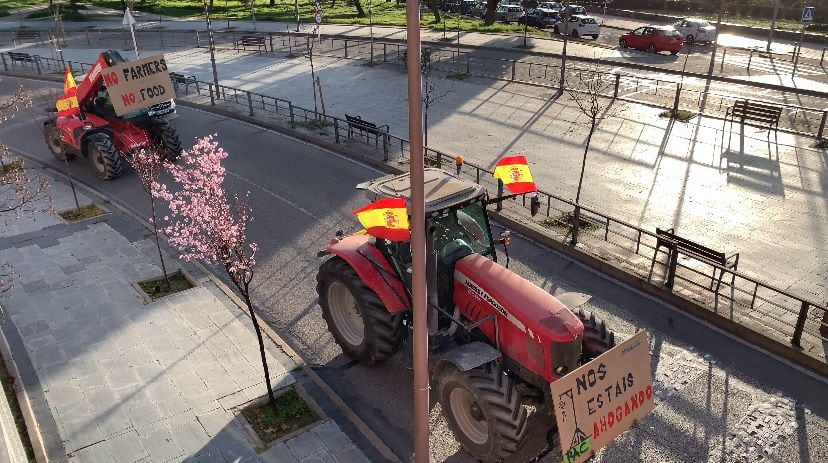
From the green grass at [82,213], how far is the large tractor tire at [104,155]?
1775 mm

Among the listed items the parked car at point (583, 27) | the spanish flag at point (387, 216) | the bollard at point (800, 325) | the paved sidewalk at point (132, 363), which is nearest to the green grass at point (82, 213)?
the paved sidewalk at point (132, 363)

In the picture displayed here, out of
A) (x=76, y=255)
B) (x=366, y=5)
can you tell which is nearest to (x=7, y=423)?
(x=76, y=255)

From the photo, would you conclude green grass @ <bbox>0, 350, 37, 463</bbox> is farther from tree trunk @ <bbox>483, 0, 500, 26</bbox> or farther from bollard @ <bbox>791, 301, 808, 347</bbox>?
tree trunk @ <bbox>483, 0, 500, 26</bbox>

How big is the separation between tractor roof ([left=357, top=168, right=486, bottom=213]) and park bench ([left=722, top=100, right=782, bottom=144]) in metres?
17.2

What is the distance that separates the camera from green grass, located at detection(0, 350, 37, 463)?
852 cm

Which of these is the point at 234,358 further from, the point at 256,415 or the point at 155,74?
the point at 155,74

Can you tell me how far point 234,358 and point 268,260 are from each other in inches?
148

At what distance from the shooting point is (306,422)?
9.19 meters

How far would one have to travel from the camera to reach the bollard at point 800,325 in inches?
400

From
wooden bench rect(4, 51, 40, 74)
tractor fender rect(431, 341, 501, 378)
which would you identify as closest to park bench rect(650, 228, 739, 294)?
tractor fender rect(431, 341, 501, 378)

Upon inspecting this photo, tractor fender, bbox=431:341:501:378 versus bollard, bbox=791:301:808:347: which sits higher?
tractor fender, bbox=431:341:501:378

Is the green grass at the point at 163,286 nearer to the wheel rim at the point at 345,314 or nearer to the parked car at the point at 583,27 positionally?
the wheel rim at the point at 345,314

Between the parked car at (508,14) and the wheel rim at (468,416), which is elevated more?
the parked car at (508,14)

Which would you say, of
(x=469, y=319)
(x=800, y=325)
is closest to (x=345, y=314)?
(x=469, y=319)
